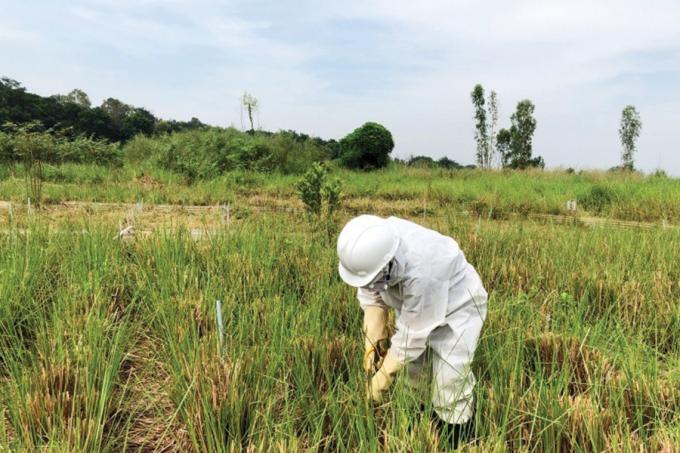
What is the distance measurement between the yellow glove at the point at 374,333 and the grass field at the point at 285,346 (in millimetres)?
92

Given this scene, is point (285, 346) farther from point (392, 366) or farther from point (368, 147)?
point (368, 147)

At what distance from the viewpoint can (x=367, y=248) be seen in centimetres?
182

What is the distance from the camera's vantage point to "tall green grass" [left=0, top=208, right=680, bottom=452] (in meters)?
1.68

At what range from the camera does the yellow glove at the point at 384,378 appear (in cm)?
185

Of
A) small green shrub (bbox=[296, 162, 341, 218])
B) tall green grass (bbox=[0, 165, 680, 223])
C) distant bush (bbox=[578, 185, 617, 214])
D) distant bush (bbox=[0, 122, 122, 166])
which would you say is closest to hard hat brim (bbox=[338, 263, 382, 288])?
small green shrub (bbox=[296, 162, 341, 218])

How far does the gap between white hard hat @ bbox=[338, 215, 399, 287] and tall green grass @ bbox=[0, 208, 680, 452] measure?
0.41m

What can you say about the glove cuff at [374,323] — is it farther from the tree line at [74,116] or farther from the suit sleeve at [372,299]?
the tree line at [74,116]

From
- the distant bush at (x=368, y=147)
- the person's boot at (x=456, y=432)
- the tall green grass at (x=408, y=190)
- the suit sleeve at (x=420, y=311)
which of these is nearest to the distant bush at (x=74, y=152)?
the tall green grass at (x=408, y=190)

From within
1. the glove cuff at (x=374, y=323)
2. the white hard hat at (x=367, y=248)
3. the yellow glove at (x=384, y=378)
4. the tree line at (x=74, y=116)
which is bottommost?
the yellow glove at (x=384, y=378)

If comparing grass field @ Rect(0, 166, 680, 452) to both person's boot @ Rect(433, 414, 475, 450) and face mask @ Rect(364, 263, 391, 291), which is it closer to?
person's boot @ Rect(433, 414, 475, 450)

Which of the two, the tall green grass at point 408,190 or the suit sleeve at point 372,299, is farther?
the tall green grass at point 408,190

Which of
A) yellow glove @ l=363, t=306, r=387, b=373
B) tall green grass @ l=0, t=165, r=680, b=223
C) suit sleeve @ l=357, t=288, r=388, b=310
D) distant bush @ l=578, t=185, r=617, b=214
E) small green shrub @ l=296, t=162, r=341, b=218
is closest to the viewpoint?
yellow glove @ l=363, t=306, r=387, b=373

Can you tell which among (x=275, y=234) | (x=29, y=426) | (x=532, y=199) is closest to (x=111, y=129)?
(x=532, y=199)

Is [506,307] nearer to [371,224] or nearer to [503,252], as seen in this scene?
[371,224]
